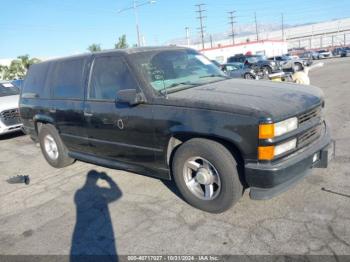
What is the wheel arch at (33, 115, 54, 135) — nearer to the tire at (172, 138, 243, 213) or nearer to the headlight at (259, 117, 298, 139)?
the tire at (172, 138, 243, 213)

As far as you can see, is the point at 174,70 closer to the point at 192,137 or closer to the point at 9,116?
the point at 192,137

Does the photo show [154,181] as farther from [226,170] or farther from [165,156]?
[226,170]

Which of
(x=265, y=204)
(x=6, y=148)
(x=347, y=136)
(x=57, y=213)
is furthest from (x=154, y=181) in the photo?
(x=6, y=148)

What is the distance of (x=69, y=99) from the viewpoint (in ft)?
17.2

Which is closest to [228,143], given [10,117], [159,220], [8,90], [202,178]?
[202,178]

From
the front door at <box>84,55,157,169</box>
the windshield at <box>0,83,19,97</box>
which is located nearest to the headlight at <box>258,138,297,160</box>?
the front door at <box>84,55,157,169</box>

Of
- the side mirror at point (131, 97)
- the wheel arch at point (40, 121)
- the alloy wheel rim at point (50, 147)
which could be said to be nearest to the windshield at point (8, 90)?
the wheel arch at point (40, 121)

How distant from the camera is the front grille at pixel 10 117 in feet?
28.5

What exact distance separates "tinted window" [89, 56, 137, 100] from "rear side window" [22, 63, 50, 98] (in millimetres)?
1506

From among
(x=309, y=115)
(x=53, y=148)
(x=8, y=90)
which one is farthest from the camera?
(x=8, y=90)

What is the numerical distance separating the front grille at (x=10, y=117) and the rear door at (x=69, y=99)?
3.61 metres

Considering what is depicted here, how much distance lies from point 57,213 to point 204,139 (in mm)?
2157

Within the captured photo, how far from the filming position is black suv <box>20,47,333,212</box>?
11.0 feet

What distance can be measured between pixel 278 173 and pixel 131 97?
1851 mm
